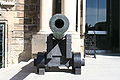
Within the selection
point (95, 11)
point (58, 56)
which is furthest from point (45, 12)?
point (95, 11)

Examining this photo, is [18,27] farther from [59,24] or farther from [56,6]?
[59,24]

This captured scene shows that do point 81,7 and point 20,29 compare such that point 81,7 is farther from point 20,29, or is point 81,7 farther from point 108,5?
point 108,5

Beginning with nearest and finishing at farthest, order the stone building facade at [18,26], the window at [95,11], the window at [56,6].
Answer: the window at [56,6], the stone building facade at [18,26], the window at [95,11]

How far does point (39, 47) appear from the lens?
34.9 ft

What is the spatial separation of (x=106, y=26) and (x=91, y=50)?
5.43m

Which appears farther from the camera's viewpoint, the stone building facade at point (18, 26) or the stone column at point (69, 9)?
the stone building facade at point (18, 26)

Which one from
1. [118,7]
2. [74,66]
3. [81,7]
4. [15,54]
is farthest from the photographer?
[118,7]

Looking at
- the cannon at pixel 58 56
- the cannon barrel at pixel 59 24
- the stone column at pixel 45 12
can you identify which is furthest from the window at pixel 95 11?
the cannon barrel at pixel 59 24

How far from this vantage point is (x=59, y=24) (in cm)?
717

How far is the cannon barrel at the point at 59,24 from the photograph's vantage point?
7008 mm

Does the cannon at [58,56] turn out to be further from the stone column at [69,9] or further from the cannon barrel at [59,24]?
the stone column at [69,9]

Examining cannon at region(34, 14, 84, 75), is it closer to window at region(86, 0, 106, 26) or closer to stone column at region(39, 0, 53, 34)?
stone column at region(39, 0, 53, 34)

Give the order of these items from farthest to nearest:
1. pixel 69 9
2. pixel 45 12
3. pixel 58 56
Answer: pixel 45 12, pixel 69 9, pixel 58 56

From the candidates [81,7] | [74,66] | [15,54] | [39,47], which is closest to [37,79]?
[74,66]
